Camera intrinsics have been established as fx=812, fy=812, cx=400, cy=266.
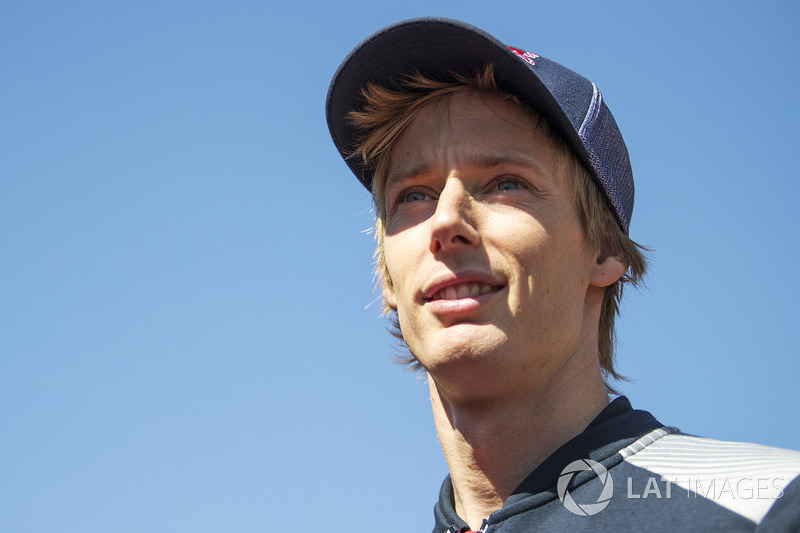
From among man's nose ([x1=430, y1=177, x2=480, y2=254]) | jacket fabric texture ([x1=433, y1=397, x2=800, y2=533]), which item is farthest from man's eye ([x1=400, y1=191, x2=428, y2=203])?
jacket fabric texture ([x1=433, y1=397, x2=800, y2=533])

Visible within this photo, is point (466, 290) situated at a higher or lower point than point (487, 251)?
lower

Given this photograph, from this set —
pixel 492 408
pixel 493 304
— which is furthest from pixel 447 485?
pixel 493 304

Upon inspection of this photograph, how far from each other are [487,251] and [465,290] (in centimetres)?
17

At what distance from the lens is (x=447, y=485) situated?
3.35m

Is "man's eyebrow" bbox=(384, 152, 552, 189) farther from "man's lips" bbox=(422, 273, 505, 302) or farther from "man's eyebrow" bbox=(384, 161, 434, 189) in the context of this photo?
"man's lips" bbox=(422, 273, 505, 302)

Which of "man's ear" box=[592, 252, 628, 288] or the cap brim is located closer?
the cap brim

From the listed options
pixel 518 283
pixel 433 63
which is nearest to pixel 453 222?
pixel 518 283

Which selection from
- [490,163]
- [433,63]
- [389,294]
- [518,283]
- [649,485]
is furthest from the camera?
[389,294]

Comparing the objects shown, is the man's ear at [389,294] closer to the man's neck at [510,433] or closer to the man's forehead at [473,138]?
the man's forehead at [473,138]

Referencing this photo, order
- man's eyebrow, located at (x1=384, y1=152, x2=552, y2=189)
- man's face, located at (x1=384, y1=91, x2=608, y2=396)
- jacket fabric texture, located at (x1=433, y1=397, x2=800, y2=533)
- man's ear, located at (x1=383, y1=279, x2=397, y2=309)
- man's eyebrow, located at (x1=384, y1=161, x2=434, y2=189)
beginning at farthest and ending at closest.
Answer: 1. man's ear, located at (x1=383, y1=279, x2=397, y2=309)
2. man's eyebrow, located at (x1=384, y1=161, x2=434, y2=189)
3. man's eyebrow, located at (x1=384, y1=152, x2=552, y2=189)
4. man's face, located at (x1=384, y1=91, x2=608, y2=396)
5. jacket fabric texture, located at (x1=433, y1=397, x2=800, y2=533)

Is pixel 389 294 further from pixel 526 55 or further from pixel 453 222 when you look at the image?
pixel 526 55

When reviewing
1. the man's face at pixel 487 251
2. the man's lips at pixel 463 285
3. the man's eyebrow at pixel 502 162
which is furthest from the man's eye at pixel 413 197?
the man's lips at pixel 463 285

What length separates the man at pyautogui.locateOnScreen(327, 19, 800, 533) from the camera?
2.73 meters

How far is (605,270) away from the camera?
3.32 m
